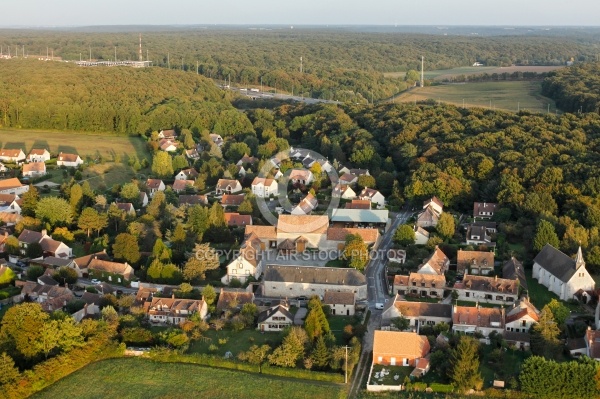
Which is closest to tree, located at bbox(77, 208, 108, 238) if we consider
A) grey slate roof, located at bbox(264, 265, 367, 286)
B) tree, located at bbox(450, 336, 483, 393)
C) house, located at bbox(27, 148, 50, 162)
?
grey slate roof, located at bbox(264, 265, 367, 286)

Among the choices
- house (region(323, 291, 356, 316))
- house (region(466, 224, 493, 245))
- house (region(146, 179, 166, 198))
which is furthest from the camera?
house (region(146, 179, 166, 198))

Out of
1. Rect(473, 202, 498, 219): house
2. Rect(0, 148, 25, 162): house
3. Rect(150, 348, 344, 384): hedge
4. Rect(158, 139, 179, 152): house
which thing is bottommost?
Rect(150, 348, 344, 384): hedge

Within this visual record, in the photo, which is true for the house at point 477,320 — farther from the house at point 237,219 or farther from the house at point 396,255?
the house at point 237,219

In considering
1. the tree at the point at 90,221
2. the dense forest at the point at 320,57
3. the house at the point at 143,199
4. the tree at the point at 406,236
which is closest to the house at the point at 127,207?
the house at the point at 143,199

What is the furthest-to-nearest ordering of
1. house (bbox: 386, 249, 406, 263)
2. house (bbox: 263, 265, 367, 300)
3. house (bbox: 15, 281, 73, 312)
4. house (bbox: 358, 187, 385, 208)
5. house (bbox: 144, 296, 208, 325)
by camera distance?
house (bbox: 358, 187, 385, 208), house (bbox: 386, 249, 406, 263), house (bbox: 263, 265, 367, 300), house (bbox: 15, 281, 73, 312), house (bbox: 144, 296, 208, 325)

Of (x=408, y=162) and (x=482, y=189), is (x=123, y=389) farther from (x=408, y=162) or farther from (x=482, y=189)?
(x=408, y=162)

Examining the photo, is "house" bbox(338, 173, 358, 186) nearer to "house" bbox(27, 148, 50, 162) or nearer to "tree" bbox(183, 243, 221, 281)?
"tree" bbox(183, 243, 221, 281)

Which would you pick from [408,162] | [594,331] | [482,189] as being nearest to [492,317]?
[594,331]

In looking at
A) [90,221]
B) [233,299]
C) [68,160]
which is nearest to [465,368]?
[233,299]
